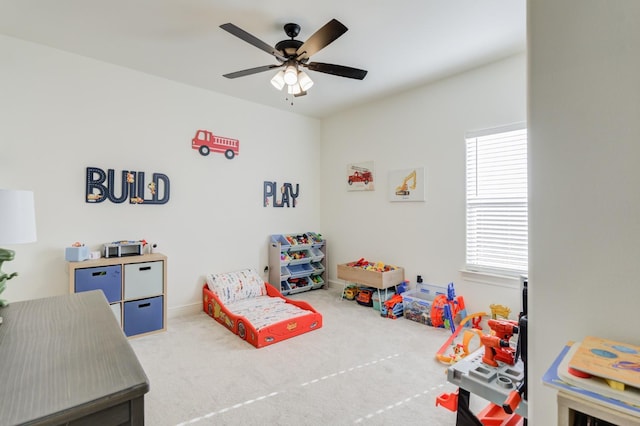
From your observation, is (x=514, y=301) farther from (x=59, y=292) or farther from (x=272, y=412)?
(x=59, y=292)

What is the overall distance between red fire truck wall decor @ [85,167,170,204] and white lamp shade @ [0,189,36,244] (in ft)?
Answer: 6.10

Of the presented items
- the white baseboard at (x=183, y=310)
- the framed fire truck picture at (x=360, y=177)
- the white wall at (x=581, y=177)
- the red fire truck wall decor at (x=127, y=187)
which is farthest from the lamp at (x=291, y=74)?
the white baseboard at (x=183, y=310)

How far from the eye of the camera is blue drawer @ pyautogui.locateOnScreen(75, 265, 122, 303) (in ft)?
8.61

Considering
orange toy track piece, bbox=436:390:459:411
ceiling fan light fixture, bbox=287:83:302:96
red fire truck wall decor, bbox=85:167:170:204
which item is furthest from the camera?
red fire truck wall decor, bbox=85:167:170:204

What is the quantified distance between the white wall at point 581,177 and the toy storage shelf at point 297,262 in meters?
3.47

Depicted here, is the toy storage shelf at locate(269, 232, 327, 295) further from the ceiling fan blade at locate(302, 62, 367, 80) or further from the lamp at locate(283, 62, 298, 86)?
the ceiling fan blade at locate(302, 62, 367, 80)

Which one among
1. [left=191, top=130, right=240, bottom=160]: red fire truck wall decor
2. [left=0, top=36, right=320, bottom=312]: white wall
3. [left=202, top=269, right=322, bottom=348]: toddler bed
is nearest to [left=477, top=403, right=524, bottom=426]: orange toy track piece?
[left=202, top=269, right=322, bottom=348]: toddler bed

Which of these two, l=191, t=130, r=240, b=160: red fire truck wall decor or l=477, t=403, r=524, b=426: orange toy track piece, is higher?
l=191, t=130, r=240, b=160: red fire truck wall decor

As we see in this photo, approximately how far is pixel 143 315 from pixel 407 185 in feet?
10.8

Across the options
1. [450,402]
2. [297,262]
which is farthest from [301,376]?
[297,262]

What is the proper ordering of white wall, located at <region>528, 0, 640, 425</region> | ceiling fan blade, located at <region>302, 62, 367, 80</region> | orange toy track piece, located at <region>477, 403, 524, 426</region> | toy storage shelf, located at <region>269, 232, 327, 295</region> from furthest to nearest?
1. toy storage shelf, located at <region>269, 232, 327, 295</region>
2. ceiling fan blade, located at <region>302, 62, 367, 80</region>
3. orange toy track piece, located at <region>477, 403, 524, 426</region>
4. white wall, located at <region>528, 0, 640, 425</region>

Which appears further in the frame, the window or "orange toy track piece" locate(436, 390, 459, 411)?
the window

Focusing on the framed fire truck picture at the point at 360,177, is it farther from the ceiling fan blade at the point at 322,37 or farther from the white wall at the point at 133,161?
the ceiling fan blade at the point at 322,37

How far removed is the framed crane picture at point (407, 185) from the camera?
361cm
